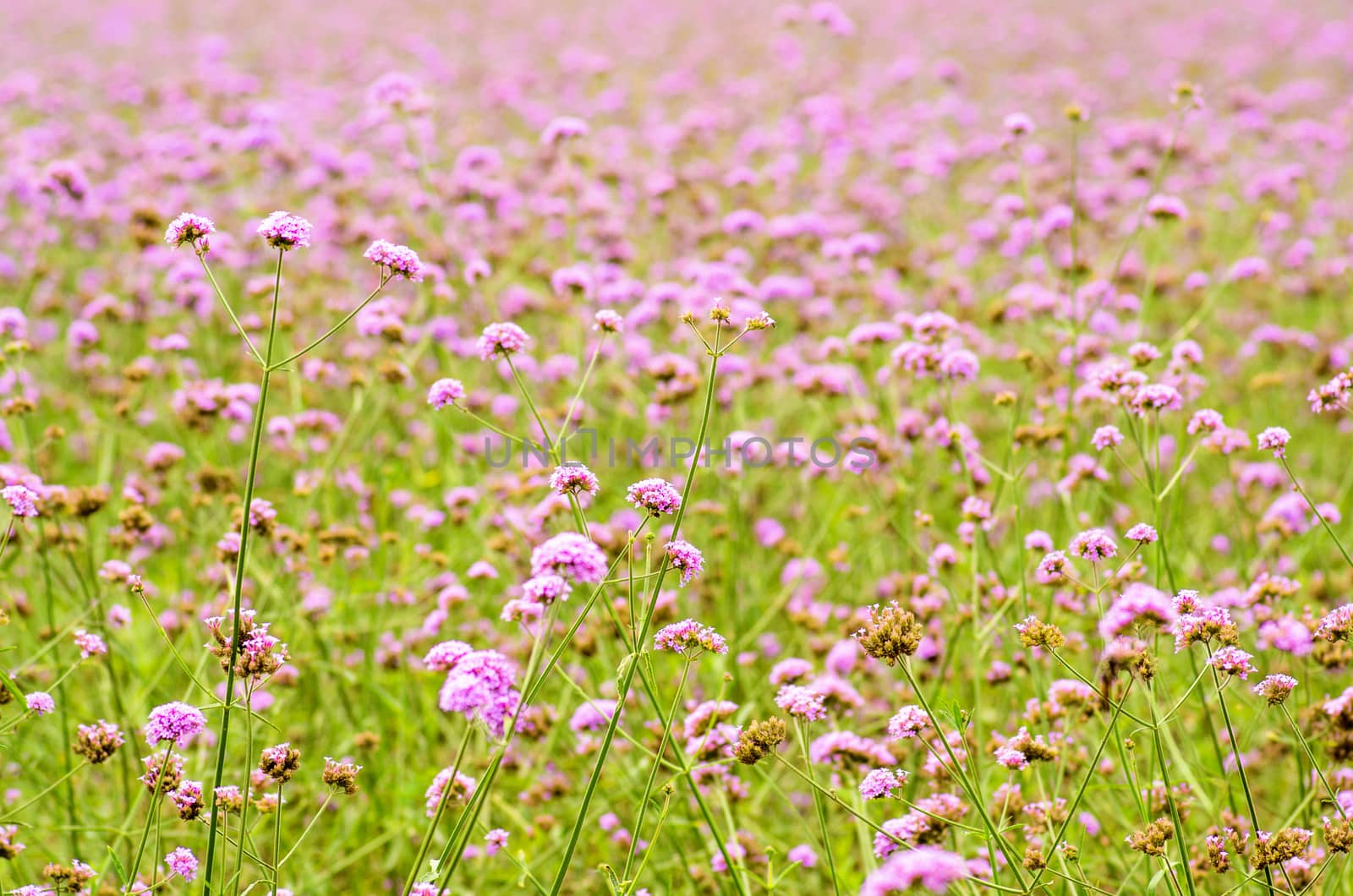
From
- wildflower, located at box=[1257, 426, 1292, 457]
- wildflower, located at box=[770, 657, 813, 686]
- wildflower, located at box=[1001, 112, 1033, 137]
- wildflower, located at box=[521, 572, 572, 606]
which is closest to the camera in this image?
wildflower, located at box=[521, 572, 572, 606]

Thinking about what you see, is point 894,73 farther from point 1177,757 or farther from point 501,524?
point 1177,757

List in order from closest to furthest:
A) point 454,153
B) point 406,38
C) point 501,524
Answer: point 501,524 < point 454,153 < point 406,38

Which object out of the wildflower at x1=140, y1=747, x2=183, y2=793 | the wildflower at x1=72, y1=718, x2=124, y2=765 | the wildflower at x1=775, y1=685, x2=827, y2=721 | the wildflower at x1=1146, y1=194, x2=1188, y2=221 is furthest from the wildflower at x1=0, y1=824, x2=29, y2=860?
the wildflower at x1=1146, y1=194, x2=1188, y2=221

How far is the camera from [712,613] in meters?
4.82

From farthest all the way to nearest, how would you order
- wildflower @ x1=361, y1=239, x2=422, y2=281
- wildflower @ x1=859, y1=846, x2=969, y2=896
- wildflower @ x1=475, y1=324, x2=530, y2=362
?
wildflower @ x1=475, y1=324, x2=530, y2=362 < wildflower @ x1=361, y1=239, x2=422, y2=281 < wildflower @ x1=859, y1=846, x2=969, y2=896

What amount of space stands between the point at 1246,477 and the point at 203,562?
5136mm

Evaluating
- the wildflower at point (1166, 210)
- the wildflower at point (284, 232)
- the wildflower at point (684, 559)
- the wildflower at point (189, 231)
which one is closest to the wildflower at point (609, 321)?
the wildflower at point (284, 232)

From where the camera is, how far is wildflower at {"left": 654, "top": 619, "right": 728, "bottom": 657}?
99.0 inches

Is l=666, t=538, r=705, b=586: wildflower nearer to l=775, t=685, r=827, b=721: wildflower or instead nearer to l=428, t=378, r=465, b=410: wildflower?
l=775, t=685, r=827, b=721: wildflower

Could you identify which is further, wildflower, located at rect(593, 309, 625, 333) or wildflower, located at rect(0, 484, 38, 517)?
wildflower, located at rect(593, 309, 625, 333)

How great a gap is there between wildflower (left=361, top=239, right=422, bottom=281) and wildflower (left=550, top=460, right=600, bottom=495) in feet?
2.02

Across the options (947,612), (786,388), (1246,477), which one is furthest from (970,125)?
(947,612)

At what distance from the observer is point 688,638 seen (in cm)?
252

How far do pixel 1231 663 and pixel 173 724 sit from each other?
93.9 inches
